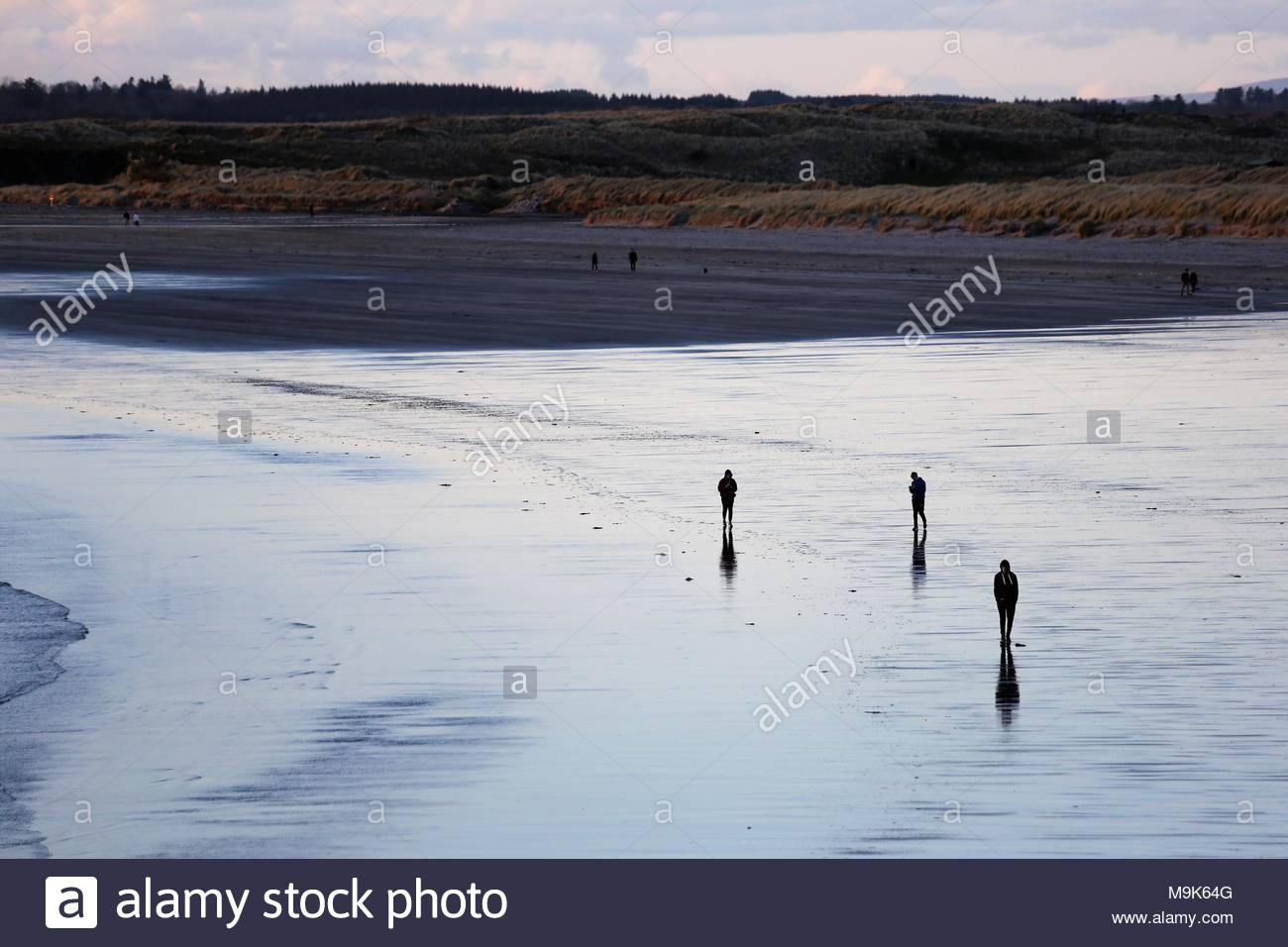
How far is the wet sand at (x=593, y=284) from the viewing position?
47281 mm

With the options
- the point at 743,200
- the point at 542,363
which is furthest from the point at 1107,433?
the point at 743,200

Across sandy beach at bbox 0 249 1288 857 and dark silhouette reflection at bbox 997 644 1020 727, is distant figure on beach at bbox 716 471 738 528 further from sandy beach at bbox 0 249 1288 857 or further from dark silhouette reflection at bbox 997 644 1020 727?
dark silhouette reflection at bbox 997 644 1020 727

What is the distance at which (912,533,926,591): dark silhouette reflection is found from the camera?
18.5 metres

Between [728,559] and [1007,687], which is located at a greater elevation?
[728,559]

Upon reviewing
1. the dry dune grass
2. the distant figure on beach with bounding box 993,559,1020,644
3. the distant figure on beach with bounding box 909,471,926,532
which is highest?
the dry dune grass

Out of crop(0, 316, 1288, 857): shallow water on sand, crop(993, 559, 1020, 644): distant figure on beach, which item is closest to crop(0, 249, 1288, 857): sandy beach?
crop(0, 316, 1288, 857): shallow water on sand

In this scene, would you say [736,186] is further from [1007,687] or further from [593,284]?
[1007,687]

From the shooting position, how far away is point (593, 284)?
62.6 m

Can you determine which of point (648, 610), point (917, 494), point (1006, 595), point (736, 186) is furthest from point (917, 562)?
point (736, 186)

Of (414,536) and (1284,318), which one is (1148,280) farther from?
(414,536)

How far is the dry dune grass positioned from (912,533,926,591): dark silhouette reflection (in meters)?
62.5

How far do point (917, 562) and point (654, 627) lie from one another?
149 inches

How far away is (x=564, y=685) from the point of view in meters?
15.0

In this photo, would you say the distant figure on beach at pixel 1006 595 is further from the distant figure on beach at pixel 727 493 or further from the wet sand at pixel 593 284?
the wet sand at pixel 593 284
